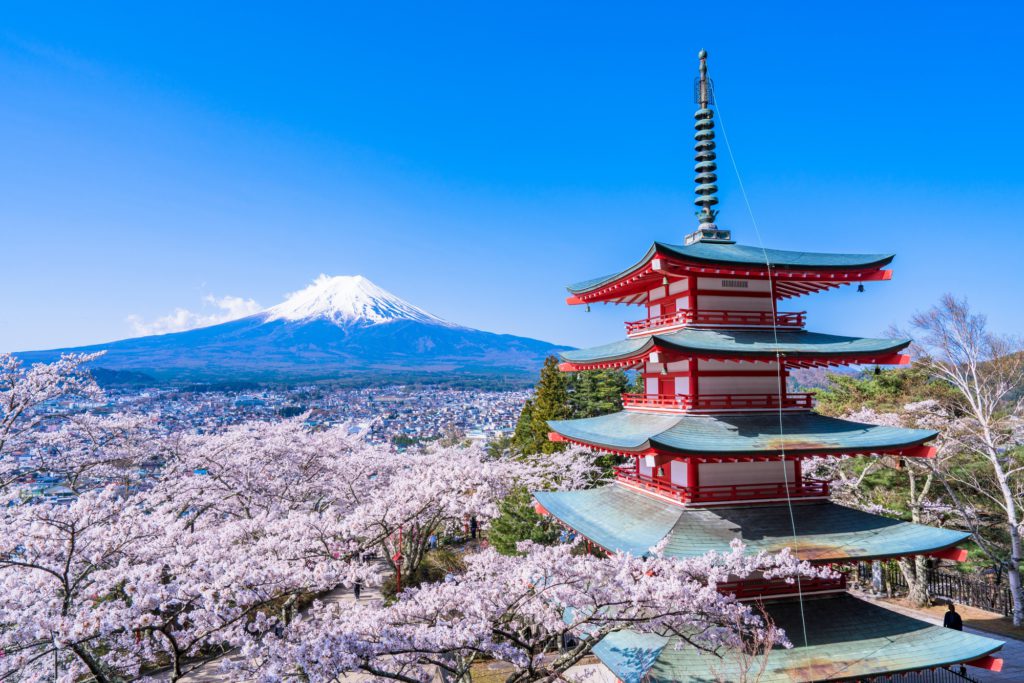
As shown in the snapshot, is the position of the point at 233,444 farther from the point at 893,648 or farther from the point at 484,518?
the point at 893,648

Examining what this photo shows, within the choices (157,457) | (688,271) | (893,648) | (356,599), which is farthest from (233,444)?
(893,648)

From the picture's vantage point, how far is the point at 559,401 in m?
29.9

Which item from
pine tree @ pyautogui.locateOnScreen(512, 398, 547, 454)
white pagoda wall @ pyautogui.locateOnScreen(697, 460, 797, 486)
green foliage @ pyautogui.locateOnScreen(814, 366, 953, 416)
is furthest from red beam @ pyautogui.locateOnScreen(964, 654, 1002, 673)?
pine tree @ pyautogui.locateOnScreen(512, 398, 547, 454)

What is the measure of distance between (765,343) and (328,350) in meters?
151

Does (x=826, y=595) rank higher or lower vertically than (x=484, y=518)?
higher

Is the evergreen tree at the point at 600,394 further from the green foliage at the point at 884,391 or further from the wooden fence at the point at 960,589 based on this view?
the wooden fence at the point at 960,589

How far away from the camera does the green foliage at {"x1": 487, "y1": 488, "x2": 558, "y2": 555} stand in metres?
17.3

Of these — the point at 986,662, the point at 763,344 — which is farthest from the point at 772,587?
the point at 763,344

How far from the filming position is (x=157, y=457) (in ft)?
66.1

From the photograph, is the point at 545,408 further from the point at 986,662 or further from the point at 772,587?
the point at 986,662

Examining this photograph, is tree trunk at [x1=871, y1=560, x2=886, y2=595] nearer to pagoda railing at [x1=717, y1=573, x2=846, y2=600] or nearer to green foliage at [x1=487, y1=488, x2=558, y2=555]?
pagoda railing at [x1=717, y1=573, x2=846, y2=600]

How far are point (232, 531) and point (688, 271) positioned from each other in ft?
38.2

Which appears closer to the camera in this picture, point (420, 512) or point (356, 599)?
point (420, 512)

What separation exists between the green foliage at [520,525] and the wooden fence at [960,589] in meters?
9.63
